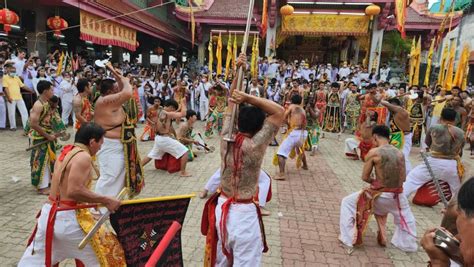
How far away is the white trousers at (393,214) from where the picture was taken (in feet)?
13.6

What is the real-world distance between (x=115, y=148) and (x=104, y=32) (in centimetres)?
1027

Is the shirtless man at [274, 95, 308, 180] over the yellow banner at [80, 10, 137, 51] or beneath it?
beneath

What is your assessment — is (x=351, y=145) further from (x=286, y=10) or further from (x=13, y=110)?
(x=286, y=10)

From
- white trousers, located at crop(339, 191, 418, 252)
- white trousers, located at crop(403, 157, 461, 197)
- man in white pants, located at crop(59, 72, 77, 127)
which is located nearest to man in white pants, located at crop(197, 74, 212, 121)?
man in white pants, located at crop(59, 72, 77, 127)

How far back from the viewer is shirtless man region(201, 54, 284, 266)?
2730 millimetres

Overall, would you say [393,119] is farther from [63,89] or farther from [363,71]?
[363,71]

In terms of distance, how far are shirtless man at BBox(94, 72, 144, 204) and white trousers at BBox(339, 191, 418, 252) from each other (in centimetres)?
264

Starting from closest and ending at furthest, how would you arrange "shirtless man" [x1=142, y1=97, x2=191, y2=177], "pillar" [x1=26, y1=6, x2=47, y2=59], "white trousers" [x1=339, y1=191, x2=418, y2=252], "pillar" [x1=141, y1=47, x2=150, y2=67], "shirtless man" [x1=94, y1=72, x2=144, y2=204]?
"white trousers" [x1=339, y1=191, x2=418, y2=252] → "shirtless man" [x1=94, y1=72, x2=144, y2=204] → "shirtless man" [x1=142, y1=97, x2=191, y2=177] → "pillar" [x1=26, y1=6, x2=47, y2=59] → "pillar" [x1=141, y1=47, x2=150, y2=67]

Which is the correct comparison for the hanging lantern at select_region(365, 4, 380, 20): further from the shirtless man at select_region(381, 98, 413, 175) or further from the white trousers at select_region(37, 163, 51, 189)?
the white trousers at select_region(37, 163, 51, 189)

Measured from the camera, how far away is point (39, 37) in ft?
40.2

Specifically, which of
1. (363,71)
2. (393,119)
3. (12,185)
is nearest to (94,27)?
(12,185)

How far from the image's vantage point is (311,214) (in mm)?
5258

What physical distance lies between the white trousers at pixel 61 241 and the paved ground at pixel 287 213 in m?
1.16

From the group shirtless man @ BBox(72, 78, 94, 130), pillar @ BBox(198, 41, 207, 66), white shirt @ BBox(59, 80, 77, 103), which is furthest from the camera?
pillar @ BBox(198, 41, 207, 66)
